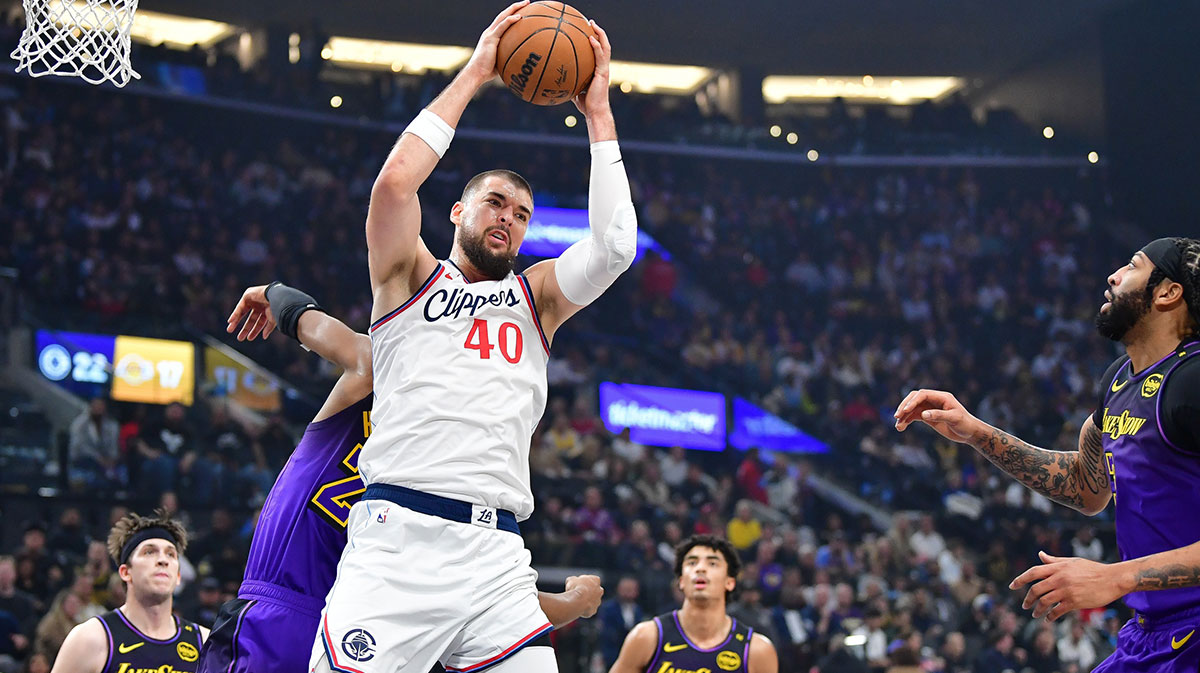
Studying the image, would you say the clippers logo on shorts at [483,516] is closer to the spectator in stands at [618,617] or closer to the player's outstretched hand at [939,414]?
the player's outstretched hand at [939,414]

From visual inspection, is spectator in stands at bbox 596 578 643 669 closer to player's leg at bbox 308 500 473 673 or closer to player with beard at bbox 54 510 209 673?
player with beard at bbox 54 510 209 673

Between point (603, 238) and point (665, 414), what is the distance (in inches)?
→ 543

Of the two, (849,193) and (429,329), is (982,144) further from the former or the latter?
(429,329)

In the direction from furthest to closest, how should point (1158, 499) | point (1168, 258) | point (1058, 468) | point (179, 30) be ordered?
1. point (179, 30)
2. point (1058, 468)
3. point (1168, 258)
4. point (1158, 499)

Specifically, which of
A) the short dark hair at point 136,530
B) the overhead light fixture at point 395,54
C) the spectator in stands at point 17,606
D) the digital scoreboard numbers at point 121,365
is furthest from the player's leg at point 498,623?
the overhead light fixture at point 395,54

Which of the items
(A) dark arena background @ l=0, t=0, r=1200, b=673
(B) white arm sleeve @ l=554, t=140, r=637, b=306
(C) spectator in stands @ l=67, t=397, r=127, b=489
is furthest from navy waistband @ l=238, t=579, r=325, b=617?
(C) spectator in stands @ l=67, t=397, r=127, b=489

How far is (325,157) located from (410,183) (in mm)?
16640

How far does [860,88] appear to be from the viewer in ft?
86.1

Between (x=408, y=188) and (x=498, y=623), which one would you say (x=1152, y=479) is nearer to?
(x=498, y=623)

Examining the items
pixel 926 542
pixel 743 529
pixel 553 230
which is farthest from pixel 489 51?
pixel 553 230

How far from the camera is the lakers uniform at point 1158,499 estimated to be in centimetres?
358

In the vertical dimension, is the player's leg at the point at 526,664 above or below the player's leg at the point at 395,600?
below

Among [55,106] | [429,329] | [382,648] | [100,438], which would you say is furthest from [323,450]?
[55,106]

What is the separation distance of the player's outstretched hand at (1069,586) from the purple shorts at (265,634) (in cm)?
232
